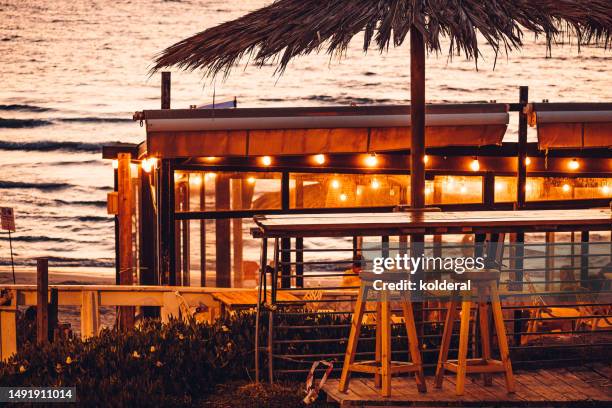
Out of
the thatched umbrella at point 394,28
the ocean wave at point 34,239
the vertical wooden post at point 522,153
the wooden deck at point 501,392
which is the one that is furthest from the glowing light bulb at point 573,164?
the ocean wave at point 34,239

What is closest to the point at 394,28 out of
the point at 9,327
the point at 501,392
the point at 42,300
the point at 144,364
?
the point at 501,392

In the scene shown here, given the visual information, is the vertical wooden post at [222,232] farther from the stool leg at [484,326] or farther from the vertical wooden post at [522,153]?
the stool leg at [484,326]

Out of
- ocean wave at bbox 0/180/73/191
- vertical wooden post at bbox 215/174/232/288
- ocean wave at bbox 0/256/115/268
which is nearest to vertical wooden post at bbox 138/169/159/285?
vertical wooden post at bbox 215/174/232/288

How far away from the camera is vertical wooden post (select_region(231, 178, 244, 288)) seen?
1210cm

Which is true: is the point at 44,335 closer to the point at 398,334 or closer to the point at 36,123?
the point at 398,334

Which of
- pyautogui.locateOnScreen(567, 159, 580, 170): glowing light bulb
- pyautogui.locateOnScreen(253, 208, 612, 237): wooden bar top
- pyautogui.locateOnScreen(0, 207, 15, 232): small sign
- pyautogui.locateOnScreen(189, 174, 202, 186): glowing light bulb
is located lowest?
pyautogui.locateOnScreen(0, 207, 15, 232): small sign

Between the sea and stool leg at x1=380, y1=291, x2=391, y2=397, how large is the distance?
107 ft

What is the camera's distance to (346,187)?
40.0ft

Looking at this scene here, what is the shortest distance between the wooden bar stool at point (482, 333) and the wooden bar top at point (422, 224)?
32 centimetres

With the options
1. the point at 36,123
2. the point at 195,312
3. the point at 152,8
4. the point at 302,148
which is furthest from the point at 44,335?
the point at 152,8

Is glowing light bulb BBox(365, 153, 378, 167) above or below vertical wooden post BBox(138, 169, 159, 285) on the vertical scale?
above

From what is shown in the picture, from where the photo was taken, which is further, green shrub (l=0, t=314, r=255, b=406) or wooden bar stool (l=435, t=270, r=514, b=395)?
green shrub (l=0, t=314, r=255, b=406)

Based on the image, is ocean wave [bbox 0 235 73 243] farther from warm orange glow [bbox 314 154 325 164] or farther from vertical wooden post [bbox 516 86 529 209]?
vertical wooden post [bbox 516 86 529 209]

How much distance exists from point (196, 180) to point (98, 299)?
2.20 metres
